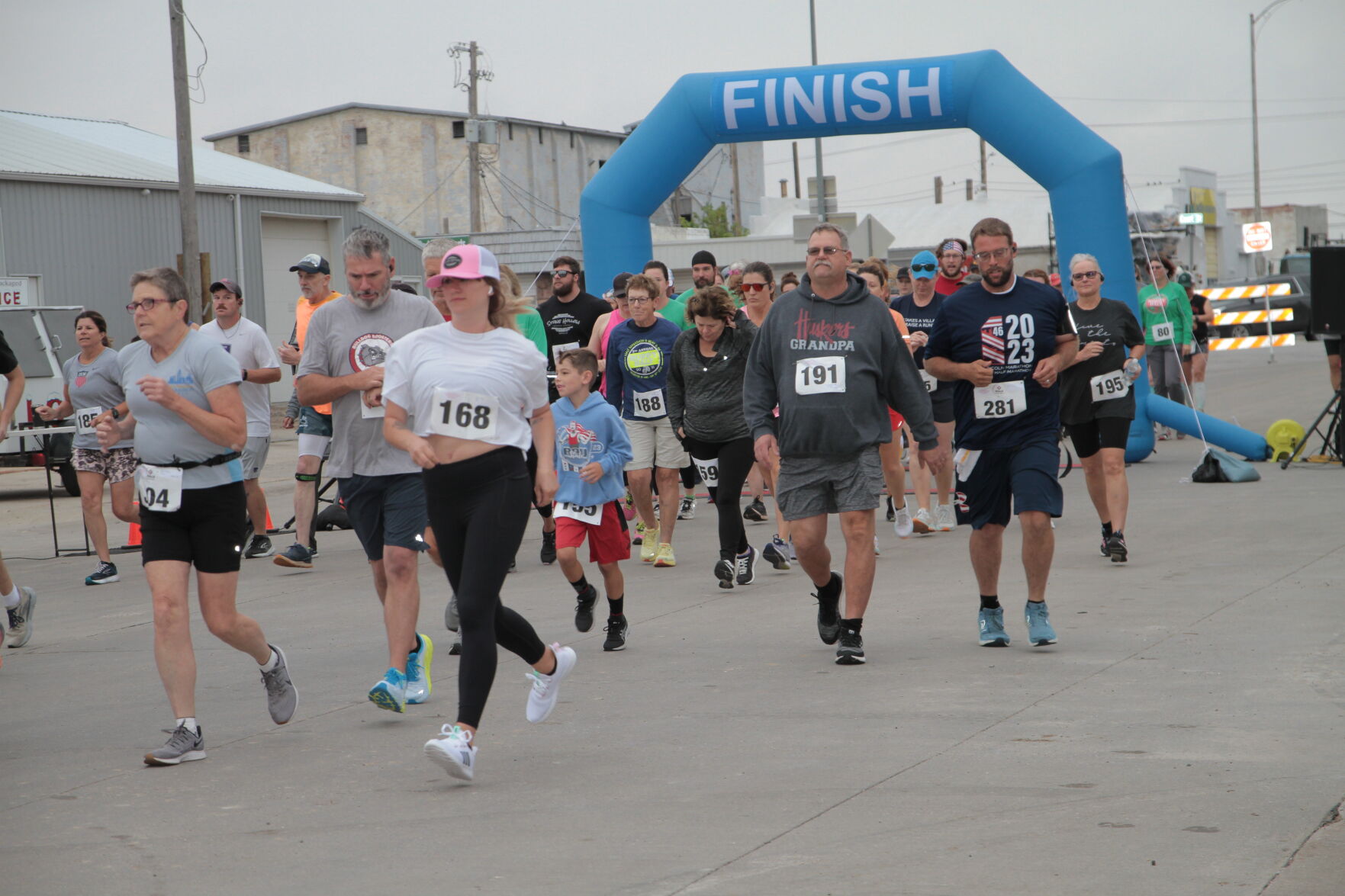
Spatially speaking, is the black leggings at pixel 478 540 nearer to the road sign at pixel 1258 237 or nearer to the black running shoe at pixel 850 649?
the black running shoe at pixel 850 649

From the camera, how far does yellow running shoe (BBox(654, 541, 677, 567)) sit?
1045cm

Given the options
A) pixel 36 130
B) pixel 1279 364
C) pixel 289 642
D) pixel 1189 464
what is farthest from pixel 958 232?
pixel 289 642

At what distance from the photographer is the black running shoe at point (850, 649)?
269 inches

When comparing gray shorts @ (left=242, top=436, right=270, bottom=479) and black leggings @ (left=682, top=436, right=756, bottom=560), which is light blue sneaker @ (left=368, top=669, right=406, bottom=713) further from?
gray shorts @ (left=242, top=436, right=270, bottom=479)

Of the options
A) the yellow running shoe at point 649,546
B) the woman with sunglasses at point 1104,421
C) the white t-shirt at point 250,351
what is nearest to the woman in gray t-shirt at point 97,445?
the white t-shirt at point 250,351

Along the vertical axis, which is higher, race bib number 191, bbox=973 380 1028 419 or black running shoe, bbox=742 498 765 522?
race bib number 191, bbox=973 380 1028 419

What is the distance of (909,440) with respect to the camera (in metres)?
13.1

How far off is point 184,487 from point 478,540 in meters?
1.28

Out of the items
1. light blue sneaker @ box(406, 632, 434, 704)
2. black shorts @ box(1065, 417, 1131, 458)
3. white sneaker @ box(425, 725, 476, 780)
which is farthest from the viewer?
black shorts @ box(1065, 417, 1131, 458)

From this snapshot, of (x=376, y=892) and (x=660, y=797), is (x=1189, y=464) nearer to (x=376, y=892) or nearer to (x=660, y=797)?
(x=660, y=797)

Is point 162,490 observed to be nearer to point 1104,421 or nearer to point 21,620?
point 21,620

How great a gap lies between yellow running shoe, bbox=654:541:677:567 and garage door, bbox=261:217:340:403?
81.9 feet

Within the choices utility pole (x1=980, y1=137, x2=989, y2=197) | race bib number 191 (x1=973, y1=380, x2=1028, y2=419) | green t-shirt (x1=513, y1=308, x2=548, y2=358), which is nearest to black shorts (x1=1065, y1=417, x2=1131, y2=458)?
race bib number 191 (x1=973, y1=380, x2=1028, y2=419)

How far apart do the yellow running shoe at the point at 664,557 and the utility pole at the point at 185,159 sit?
47.1ft
